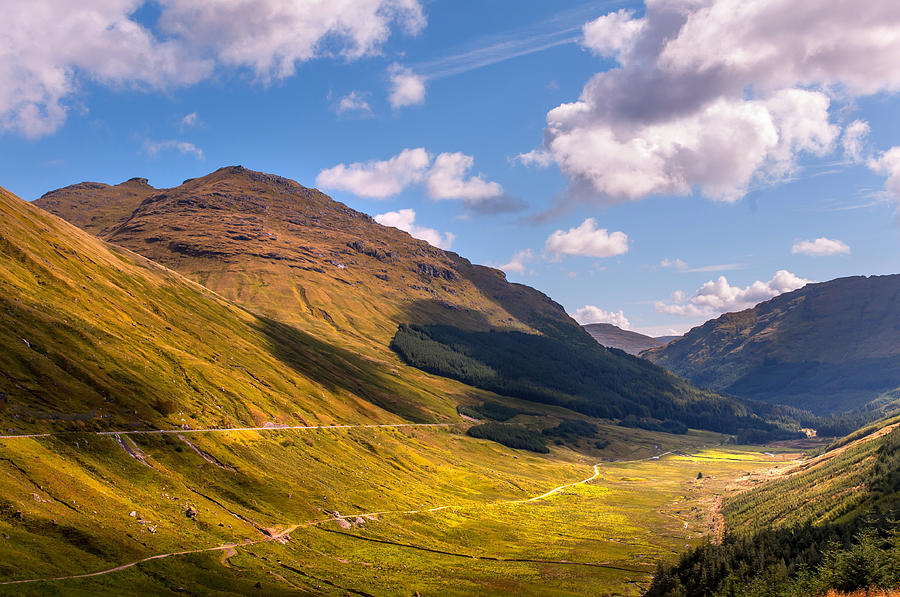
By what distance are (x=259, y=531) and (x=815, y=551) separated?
329 feet

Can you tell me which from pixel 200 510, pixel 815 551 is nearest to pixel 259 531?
pixel 200 510

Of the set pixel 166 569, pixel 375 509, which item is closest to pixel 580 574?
pixel 375 509

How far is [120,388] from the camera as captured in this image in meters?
149

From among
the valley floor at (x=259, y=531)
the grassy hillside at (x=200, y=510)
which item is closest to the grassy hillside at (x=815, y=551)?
the valley floor at (x=259, y=531)

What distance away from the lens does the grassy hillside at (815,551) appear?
6769 cm

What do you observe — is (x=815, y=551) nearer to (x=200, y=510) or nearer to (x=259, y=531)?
(x=259, y=531)

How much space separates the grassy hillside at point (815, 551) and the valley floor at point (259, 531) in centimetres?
2323

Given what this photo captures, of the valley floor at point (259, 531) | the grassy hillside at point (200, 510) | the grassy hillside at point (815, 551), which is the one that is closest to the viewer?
the grassy hillside at point (815, 551)

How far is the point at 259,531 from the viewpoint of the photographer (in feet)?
376

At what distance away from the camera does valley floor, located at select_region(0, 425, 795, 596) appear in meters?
80.1

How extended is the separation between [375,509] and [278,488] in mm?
29298

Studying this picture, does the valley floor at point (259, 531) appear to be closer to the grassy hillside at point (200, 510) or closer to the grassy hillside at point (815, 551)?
the grassy hillside at point (200, 510)

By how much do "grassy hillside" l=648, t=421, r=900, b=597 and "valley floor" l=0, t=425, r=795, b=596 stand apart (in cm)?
2323

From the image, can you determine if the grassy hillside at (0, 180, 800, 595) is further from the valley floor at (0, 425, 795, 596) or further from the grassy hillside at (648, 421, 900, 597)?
the grassy hillside at (648, 421, 900, 597)
